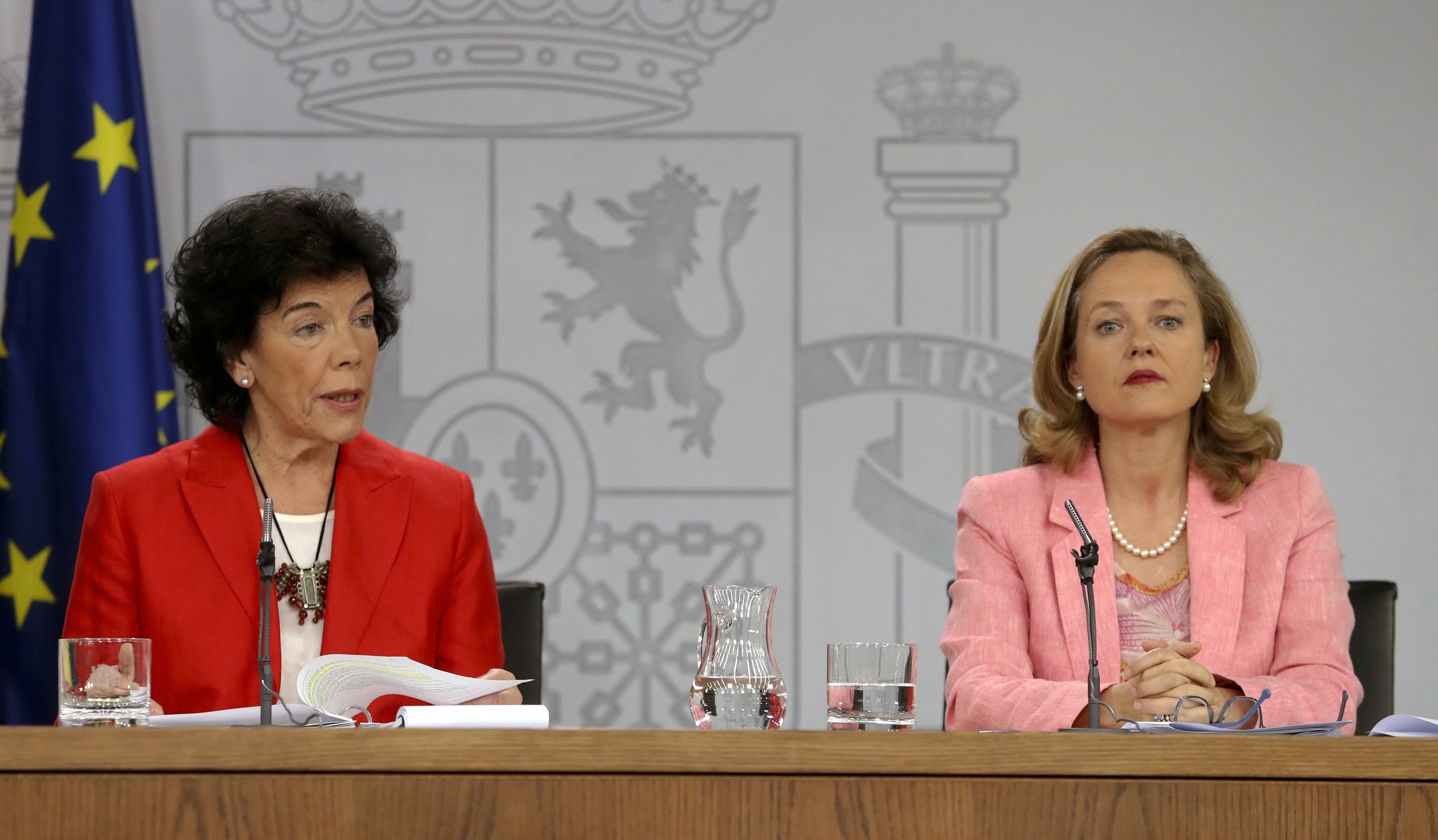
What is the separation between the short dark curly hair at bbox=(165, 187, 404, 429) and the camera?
7.33 ft

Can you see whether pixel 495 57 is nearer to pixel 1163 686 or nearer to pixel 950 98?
pixel 950 98

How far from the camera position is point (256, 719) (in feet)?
4.48

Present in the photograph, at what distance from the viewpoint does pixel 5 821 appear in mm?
1140

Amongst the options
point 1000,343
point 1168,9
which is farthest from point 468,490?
point 1168,9

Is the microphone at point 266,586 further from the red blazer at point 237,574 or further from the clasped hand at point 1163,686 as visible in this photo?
the clasped hand at point 1163,686

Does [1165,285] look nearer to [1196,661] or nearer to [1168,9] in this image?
[1196,661]

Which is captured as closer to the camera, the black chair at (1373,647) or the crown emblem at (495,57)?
the black chair at (1373,647)

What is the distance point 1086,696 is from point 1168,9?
2.10 meters

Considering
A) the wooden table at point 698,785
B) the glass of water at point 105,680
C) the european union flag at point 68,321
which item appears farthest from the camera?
the european union flag at point 68,321

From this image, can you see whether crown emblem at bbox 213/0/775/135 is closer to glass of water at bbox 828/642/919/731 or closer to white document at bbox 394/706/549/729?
glass of water at bbox 828/642/919/731

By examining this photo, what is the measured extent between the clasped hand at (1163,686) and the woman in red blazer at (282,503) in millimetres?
987

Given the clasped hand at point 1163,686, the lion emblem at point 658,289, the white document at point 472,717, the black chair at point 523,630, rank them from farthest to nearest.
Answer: the lion emblem at point 658,289, the black chair at point 523,630, the clasped hand at point 1163,686, the white document at point 472,717

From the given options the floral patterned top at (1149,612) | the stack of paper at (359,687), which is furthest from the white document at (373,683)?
the floral patterned top at (1149,612)

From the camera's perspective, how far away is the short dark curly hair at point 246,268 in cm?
223
